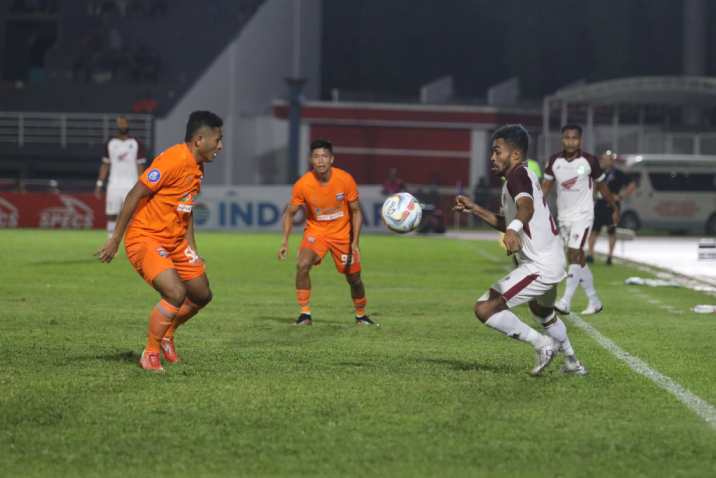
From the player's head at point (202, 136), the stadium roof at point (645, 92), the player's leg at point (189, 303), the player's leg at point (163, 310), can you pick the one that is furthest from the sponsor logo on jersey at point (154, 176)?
the stadium roof at point (645, 92)

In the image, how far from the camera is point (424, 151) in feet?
131

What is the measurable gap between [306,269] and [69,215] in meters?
19.8

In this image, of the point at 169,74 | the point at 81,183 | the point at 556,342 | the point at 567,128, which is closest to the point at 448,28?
the point at 169,74

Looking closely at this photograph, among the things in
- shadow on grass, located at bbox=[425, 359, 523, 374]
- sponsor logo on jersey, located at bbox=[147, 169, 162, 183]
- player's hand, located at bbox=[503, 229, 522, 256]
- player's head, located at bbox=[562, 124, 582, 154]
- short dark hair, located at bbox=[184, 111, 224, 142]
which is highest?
player's head, located at bbox=[562, 124, 582, 154]

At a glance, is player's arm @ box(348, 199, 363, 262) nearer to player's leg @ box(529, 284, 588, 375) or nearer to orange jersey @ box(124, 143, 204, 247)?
orange jersey @ box(124, 143, 204, 247)

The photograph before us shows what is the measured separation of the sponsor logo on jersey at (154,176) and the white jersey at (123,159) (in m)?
9.77

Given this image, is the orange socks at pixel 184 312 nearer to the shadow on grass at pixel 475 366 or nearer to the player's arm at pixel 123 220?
the player's arm at pixel 123 220

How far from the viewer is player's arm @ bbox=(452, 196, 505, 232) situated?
225 inches

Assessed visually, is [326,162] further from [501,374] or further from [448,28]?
[448,28]

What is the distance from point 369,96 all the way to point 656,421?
1405 inches

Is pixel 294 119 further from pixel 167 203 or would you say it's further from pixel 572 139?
pixel 167 203

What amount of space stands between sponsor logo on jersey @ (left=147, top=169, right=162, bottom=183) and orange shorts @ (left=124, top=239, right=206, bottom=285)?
17.4 inches

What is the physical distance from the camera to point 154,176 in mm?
6246

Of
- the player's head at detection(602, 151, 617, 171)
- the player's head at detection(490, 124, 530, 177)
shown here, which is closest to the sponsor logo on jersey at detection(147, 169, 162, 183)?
the player's head at detection(490, 124, 530, 177)
